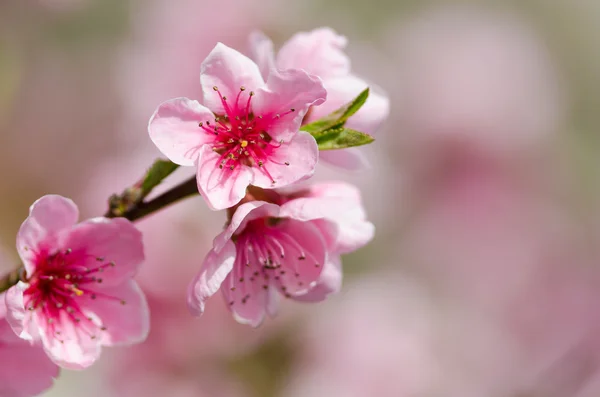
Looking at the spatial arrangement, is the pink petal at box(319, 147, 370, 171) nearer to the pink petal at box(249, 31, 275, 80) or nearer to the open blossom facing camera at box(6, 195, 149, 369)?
the pink petal at box(249, 31, 275, 80)

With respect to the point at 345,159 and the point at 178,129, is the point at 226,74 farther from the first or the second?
the point at 345,159

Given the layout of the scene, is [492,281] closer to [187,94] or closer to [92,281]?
[187,94]

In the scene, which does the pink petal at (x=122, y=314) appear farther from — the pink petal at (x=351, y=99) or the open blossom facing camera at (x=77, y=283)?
the pink petal at (x=351, y=99)

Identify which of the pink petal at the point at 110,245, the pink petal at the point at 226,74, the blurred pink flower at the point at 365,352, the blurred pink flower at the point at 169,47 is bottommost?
the blurred pink flower at the point at 365,352

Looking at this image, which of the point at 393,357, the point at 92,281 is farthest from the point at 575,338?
the point at 92,281

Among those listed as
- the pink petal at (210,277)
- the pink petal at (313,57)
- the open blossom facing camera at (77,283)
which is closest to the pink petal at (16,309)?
the open blossom facing camera at (77,283)
